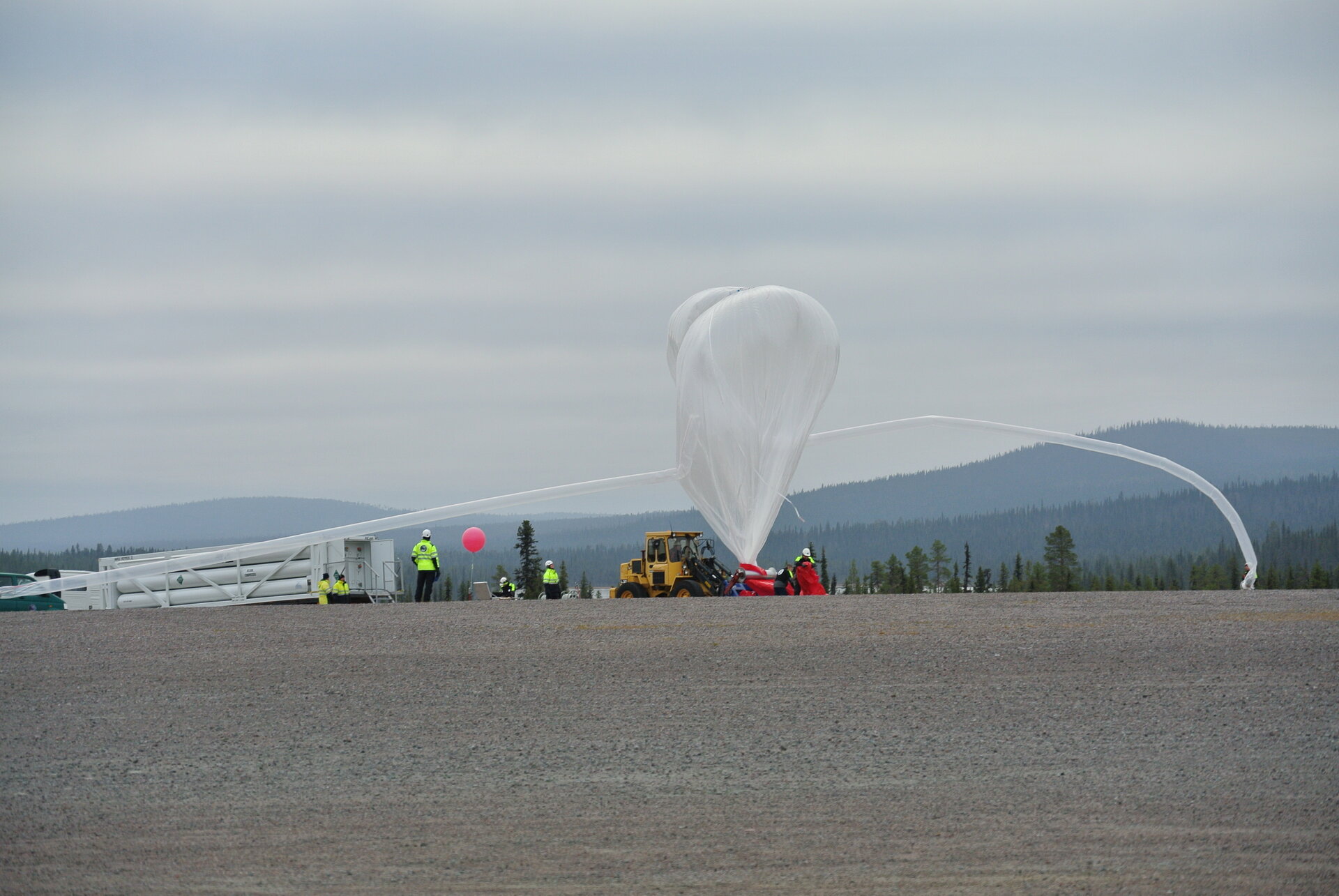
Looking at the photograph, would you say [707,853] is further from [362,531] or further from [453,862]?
[362,531]

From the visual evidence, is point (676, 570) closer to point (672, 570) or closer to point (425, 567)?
point (672, 570)

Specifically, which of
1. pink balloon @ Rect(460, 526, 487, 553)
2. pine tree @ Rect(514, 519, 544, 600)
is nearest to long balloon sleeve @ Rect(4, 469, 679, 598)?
pink balloon @ Rect(460, 526, 487, 553)

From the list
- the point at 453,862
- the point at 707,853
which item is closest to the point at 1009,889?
the point at 707,853

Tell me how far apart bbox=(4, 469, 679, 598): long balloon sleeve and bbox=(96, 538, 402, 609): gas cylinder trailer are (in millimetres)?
2004

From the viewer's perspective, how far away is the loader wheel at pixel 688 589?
27828 mm

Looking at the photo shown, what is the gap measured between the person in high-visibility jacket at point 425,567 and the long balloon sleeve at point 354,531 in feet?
3.75

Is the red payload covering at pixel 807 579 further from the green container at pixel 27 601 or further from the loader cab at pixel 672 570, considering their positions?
the green container at pixel 27 601

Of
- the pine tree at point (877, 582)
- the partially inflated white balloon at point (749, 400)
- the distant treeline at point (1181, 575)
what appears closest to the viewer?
the partially inflated white balloon at point (749, 400)

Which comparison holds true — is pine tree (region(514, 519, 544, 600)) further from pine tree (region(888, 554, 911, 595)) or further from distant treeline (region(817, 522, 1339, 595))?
pine tree (region(888, 554, 911, 595))

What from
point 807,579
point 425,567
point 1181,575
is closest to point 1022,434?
point 807,579

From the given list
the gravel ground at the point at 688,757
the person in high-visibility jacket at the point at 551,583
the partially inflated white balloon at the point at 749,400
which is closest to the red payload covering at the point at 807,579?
the partially inflated white balloon at the point at 749,400

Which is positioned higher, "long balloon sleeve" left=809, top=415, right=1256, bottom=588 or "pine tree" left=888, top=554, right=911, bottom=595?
"long balloon sleeve" left=809, top=415, right=1256, bottom=588

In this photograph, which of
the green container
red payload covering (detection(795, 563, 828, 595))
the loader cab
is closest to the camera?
red payload covering (detection(795, 563, 828, 595))

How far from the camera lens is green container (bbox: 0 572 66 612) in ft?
106
